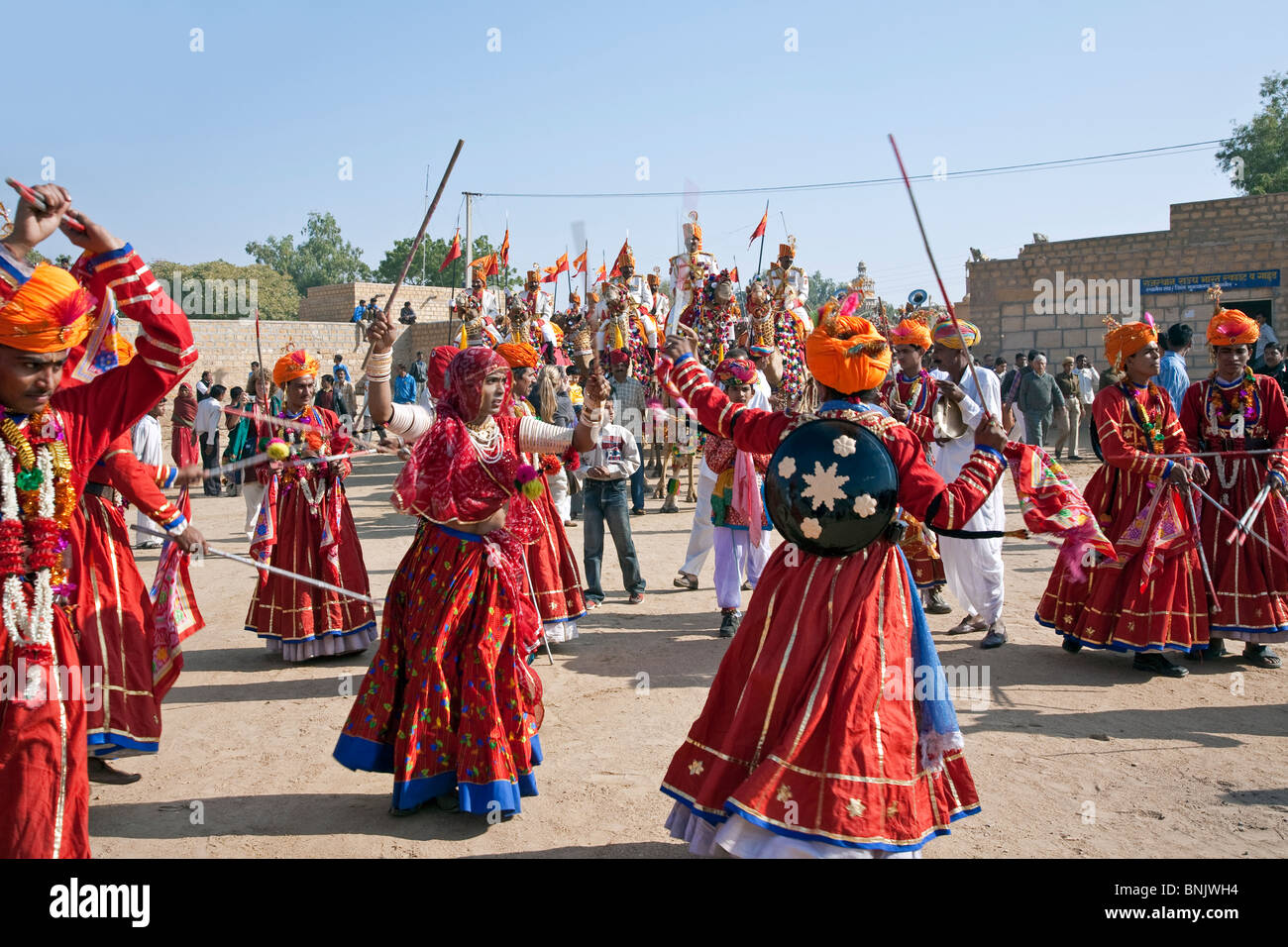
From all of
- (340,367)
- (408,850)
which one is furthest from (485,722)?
(340,367)

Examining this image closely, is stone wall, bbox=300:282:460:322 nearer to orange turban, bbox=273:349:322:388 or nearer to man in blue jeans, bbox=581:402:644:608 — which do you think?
man in blue jeans, bbox=581:402:644:608

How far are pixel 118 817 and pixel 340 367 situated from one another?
1860 centimetres

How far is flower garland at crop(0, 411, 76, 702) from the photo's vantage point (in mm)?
3211

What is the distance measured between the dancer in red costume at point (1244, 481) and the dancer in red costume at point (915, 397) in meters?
1.77

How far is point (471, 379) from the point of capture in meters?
4.48

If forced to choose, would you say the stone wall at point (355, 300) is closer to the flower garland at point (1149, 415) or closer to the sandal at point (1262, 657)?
the flower garland at point (1149, 415)

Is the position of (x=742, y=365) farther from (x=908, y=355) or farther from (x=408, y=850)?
(x=408, y=850)

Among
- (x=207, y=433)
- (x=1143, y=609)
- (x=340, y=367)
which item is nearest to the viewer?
(x=1143, y=609)

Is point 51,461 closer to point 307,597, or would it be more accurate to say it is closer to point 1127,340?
point 307,597

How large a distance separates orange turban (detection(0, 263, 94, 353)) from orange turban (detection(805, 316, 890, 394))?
2.51 meters

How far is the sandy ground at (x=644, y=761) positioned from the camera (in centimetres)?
418

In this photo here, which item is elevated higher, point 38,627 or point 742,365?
point 742,365

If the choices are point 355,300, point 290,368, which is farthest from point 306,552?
point 355,300
